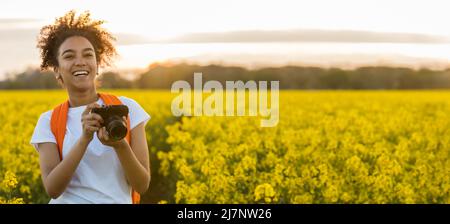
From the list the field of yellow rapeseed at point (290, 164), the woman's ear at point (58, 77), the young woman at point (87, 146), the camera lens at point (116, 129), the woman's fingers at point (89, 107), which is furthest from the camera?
the field of yellow rapeseed at point (290, 164)

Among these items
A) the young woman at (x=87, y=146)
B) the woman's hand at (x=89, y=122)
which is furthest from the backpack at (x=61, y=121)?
the woman's hand at (x=89, y=122)

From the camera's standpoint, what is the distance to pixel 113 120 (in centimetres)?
368

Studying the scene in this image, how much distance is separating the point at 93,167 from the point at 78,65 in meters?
0.46

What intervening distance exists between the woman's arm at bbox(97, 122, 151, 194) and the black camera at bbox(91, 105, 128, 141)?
0.14 feet

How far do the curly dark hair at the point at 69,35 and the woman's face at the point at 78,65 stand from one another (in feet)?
0.31

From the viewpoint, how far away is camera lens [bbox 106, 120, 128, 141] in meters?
3.66

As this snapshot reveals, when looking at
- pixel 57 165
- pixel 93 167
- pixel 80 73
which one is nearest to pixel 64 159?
pixel 57 165

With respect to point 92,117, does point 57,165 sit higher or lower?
lower

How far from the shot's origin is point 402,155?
693 cm

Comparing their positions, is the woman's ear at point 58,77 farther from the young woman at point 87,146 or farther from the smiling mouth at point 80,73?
the smiling mouth at point 80,73

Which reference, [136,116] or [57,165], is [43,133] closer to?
[57,165]

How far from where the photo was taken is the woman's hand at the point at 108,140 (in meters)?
3.71
